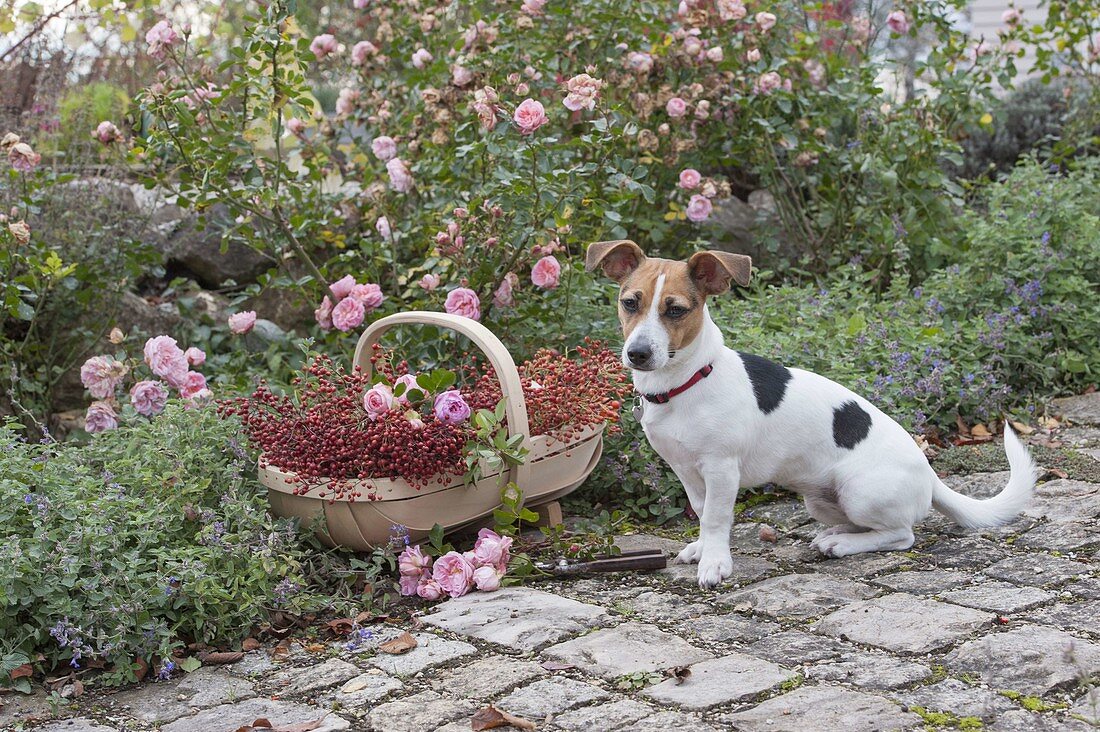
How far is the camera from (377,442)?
4.00 m

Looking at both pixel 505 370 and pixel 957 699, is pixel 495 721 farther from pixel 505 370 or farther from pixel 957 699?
Answer: pixel 505 370

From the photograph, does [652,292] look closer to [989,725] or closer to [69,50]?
[989,725]

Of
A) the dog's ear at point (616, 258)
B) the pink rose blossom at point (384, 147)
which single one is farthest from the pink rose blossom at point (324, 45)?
the dog's ear at point (616, 258)

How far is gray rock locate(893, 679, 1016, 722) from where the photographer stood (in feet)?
9.01

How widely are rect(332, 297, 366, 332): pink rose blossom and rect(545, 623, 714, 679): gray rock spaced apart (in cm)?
214

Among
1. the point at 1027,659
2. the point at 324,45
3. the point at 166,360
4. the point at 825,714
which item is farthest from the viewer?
the point at 324,45

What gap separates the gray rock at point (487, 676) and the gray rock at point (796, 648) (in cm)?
66

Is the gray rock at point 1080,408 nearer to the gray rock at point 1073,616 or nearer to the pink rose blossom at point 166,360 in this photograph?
the gray rock at point 1073,616

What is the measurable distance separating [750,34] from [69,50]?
4.59 metres

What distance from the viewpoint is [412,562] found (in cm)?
390

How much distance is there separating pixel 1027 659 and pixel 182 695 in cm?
241

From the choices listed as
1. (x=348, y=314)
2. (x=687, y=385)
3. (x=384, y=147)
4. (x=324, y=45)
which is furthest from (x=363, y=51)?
(x=687, y=385)

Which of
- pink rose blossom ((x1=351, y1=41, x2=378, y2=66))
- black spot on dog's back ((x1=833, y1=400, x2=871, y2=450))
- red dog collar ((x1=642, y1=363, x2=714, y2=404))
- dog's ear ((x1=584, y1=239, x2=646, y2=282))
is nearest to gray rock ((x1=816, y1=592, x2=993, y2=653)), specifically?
black spot on dog's back ((x1=833, y1=400, x2=871, y2=450))

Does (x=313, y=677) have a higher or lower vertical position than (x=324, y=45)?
lower
